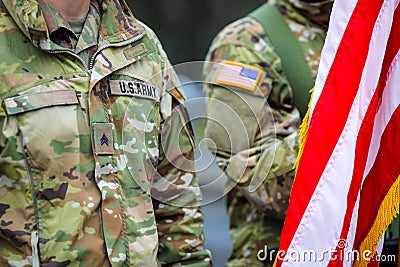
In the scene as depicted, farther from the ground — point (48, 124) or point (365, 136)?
point (48, 124)

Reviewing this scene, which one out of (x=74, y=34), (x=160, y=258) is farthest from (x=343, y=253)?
(x=74, y=34)

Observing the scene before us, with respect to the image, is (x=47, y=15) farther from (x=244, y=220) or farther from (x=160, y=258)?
(x=244, y=220)

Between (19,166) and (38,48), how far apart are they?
309 mm

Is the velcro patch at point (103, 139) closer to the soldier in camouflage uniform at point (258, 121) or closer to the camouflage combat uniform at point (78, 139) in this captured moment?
the camouflage combat uniform at point (78, 139)

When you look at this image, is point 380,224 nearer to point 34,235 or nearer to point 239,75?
point 34,235

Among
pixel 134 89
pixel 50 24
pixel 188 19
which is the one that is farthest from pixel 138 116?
pixel 188 19

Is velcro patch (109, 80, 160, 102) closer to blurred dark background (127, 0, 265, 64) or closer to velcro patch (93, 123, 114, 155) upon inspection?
velcro patch (93, 123, 114, 155)

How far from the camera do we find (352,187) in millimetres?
2254

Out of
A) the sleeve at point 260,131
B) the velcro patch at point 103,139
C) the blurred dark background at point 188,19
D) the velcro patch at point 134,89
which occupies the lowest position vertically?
the blurred dark background at point 188,19

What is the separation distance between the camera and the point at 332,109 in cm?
228

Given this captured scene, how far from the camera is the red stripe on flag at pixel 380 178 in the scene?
2.32 m

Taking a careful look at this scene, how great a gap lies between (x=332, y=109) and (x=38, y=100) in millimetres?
743

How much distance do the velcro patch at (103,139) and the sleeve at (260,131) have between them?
30.4 inches

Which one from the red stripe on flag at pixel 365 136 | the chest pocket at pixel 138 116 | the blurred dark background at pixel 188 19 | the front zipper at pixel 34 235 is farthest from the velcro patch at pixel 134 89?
the blurred dark background at pixel 188 19
